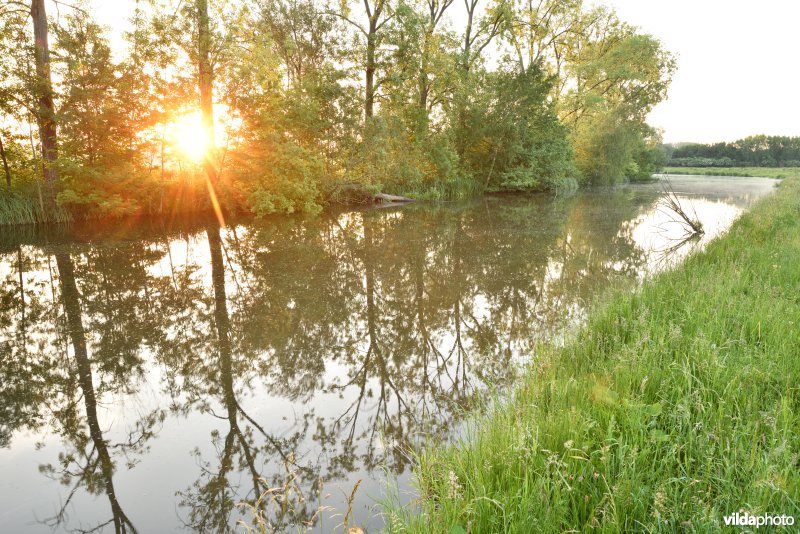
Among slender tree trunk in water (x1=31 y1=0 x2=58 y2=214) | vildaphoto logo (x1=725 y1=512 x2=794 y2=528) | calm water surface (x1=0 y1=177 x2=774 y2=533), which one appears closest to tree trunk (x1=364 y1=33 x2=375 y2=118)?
slender tree trunk in water (x1=31 y1=0 x2=58 y2=214)

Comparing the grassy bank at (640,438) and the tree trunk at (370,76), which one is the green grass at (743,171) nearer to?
the tree trunk at (370,76)

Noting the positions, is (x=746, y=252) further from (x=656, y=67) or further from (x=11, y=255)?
(x=656, y=67)

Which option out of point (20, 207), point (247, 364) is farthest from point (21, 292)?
point (20, 207)

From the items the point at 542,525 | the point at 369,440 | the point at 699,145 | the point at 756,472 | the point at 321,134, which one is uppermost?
the point at 699,145

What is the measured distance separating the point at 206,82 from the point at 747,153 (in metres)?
86.6

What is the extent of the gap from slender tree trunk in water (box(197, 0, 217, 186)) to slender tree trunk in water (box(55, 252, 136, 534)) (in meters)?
8.93

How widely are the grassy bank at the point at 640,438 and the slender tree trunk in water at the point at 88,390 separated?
1.69 metres

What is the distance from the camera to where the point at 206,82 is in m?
15.3

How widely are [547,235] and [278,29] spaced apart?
18551mm

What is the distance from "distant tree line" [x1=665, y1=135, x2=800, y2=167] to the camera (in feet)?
231

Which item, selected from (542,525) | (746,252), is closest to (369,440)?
(542,525)

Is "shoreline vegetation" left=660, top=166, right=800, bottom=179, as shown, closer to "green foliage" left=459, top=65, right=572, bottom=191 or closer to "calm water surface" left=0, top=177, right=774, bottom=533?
"green foliage" left=459, top=65, right=572, bottom=191

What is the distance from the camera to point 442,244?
11.8 metres

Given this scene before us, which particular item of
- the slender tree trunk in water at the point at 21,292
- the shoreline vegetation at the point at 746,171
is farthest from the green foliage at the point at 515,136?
the shoreline vegetation at the point at 746,171
